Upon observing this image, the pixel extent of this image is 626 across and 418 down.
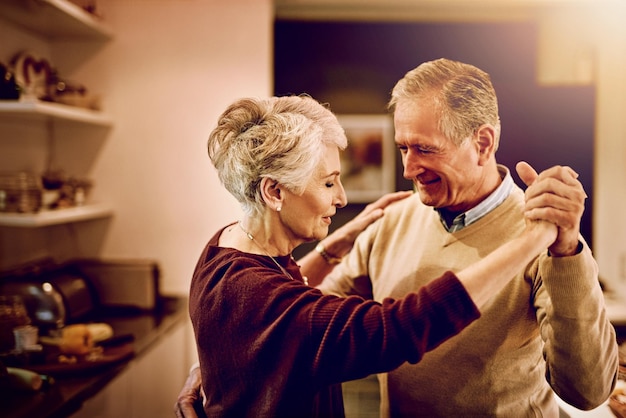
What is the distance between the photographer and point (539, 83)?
3.53m

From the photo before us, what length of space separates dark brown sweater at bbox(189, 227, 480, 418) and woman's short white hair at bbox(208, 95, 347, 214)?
0.15m

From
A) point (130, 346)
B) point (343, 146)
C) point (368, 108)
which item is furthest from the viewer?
point (368, 108)

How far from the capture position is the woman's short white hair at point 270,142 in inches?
41.9

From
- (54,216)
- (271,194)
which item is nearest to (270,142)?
(271,194)

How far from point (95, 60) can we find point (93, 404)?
6.22ft

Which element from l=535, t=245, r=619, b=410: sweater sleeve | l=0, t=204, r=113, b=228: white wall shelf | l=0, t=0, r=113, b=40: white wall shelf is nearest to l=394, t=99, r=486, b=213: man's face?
l=535, t=245, r=619, b=410: sweater sleeve

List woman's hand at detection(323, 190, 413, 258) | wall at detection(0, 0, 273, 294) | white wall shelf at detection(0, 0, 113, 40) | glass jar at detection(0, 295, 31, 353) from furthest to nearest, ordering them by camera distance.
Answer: wall at detection(0, 0, 273, 294) < white wall shelf at detection(0, 0, 113, 40) < glass jar at detection(0, 295, 31, 353) < woman's hand at detection(323, 190, 413, 258)

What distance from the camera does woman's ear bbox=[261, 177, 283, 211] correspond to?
1085 mm

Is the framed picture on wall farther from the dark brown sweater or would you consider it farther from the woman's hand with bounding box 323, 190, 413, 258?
the dark brown sweater

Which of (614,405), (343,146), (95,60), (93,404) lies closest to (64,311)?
(93,404)

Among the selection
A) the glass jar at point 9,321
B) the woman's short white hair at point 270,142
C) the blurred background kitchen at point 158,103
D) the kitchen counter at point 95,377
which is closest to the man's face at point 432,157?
the woman's short white hair at point 270,142

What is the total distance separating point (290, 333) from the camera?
96 cm

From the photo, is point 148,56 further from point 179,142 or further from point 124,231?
point 124,231

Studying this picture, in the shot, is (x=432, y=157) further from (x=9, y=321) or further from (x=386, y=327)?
(x=9, y=321)
